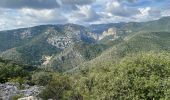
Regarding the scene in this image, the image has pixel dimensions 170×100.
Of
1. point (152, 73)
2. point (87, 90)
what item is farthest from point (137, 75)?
point (87, 90)

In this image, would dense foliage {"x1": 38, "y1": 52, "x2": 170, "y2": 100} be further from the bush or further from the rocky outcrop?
the rocky outcrop

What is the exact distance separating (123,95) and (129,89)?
1.76 m

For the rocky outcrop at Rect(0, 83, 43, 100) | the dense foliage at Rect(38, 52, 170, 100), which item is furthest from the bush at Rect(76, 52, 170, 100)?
the rocky outcrop at Rect(0, 83, 43, 100)

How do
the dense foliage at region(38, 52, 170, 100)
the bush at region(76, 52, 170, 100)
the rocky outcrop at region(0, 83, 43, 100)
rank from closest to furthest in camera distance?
the dense foliage at region(38, 52, 170, 100) < the bush at region(76, 52, 170, 100) < the rocky outcrop at region(0, 83, 43, 100)

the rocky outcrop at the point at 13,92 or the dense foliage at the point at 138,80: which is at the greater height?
the dense foliage at the point at 138,80

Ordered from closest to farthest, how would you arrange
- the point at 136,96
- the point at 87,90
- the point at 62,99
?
the point at 136,96, the point at 87,90, the point at 62,99

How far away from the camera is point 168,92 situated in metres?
54.7

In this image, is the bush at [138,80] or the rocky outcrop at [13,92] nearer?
the bush at [138,80]

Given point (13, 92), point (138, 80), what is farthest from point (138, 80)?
point (13, 92)

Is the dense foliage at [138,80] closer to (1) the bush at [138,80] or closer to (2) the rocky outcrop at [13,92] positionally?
(1) the bush at [138,80]

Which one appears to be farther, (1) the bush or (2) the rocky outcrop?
(2) the rocky outcrop

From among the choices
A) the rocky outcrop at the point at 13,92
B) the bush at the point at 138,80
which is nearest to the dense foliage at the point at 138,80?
the bush at the point at 138,80

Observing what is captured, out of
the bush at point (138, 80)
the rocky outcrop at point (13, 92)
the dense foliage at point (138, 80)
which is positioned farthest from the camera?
the rocky outcrop at point (13, 92)

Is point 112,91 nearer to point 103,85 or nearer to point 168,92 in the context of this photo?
point 103,85
